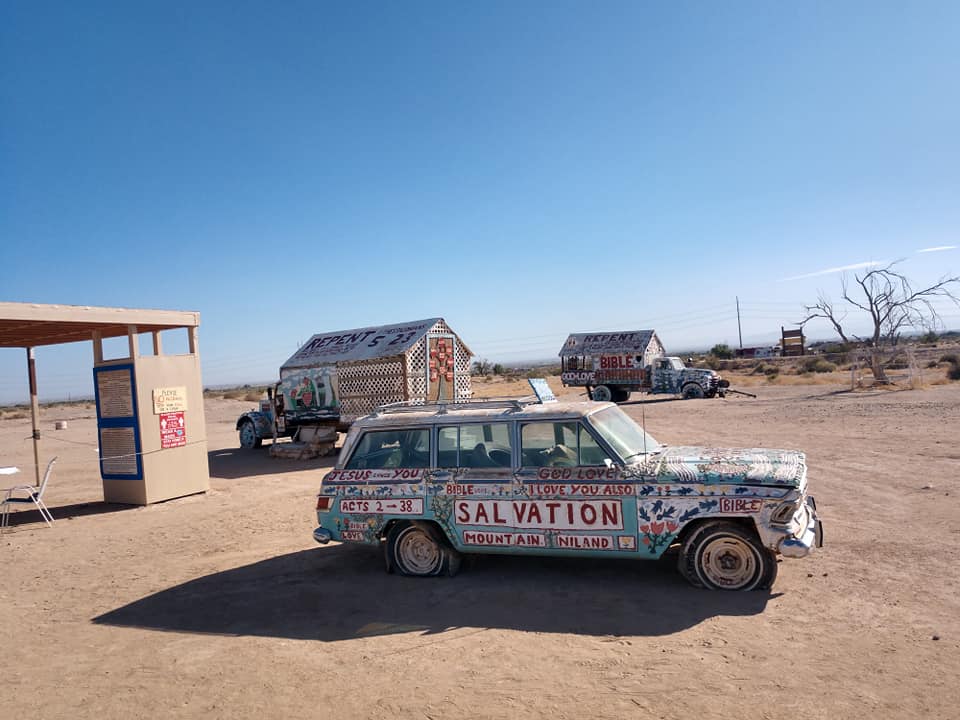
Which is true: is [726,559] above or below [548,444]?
below

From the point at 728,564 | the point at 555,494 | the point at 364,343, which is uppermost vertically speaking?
the point at 364,343

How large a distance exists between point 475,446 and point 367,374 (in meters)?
11.3

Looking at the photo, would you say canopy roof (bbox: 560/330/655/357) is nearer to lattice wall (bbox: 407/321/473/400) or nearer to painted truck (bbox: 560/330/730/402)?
painted truck (bbox: 560/330/730/402)

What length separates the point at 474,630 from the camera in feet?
17.3

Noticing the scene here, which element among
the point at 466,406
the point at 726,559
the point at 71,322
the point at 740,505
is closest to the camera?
the point at 740,505

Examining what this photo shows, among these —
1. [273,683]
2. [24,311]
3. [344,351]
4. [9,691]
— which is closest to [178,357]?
[24,311]

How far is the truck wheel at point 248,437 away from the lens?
19.6m

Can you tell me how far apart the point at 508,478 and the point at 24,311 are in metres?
7.94

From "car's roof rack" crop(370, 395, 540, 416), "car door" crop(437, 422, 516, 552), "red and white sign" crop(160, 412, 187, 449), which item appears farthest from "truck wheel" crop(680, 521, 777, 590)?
"red and white sign" crop(160, 412, 187, 449)

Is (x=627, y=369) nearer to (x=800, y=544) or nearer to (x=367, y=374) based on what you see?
(x=367, y=374)

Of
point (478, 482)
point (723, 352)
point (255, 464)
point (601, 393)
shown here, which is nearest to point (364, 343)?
point (255, 464)

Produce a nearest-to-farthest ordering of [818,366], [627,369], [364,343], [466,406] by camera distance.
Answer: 1. [466,406]
2. [364,343]
3. [627,369]
4. [818,366]

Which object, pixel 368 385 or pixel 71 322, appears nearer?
pixel 71 322

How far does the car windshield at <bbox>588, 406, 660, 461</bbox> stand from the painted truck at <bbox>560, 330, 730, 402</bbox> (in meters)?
23.4
